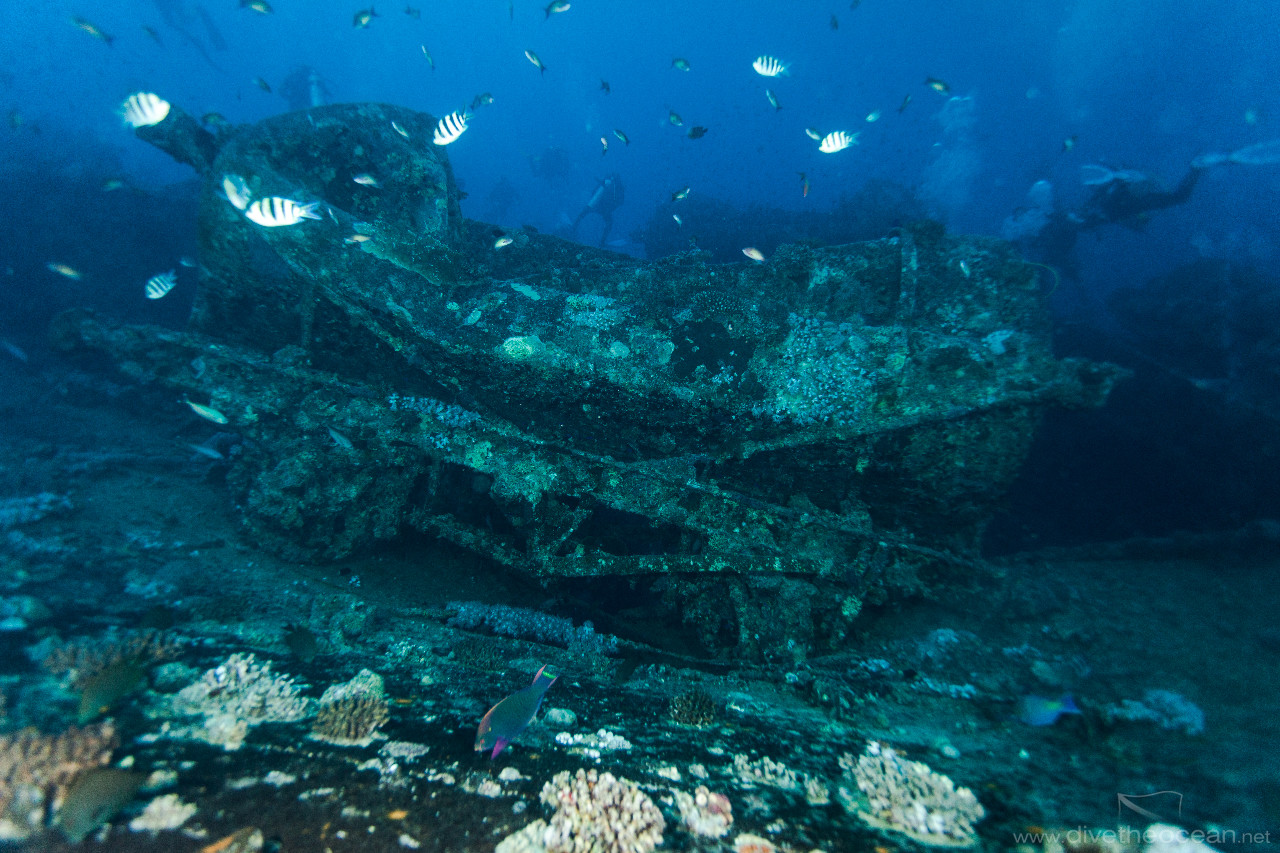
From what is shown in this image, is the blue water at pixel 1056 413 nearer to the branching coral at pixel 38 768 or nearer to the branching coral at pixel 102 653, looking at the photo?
the branching coral at pixel 102 653

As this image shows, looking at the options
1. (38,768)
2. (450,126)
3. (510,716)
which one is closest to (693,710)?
(510,716)

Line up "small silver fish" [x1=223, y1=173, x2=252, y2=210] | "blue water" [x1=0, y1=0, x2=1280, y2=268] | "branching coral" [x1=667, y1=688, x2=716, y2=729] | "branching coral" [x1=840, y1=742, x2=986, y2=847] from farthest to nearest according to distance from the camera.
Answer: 1. "blue water" [x1=0, y1=0, x2=1280, y2=268]
2. "small silver fish" [x1=223, y1=173, x2=252, y2=210]
3. "branching coral" [x1=667, y1=688, x2=716, y2=729]
4. "branching coral" [x1=840, y1=742, x2=986, y2=847]

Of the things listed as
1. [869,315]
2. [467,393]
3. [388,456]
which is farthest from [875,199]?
[388,456]

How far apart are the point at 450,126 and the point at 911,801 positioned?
746cm

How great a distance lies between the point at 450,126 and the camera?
5613mm

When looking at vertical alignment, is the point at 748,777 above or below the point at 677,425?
below

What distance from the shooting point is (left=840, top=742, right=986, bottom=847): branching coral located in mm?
2287

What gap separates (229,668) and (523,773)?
216 cm

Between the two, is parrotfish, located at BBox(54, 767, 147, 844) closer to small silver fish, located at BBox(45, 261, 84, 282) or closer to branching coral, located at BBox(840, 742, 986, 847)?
branching coral, located at BBox(840, 742, 986, 847)

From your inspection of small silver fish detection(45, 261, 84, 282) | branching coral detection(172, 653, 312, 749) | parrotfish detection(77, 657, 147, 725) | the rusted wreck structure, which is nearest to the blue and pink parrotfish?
branching coral detection(172, 653, 312, 749)

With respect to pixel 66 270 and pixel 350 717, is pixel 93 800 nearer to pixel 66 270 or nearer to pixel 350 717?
pixel 350 717

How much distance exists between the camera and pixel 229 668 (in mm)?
3035

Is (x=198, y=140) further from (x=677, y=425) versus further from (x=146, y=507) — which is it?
(x=677, y=425)

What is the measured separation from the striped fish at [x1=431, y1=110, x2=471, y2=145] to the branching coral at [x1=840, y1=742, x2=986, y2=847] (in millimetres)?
7095
